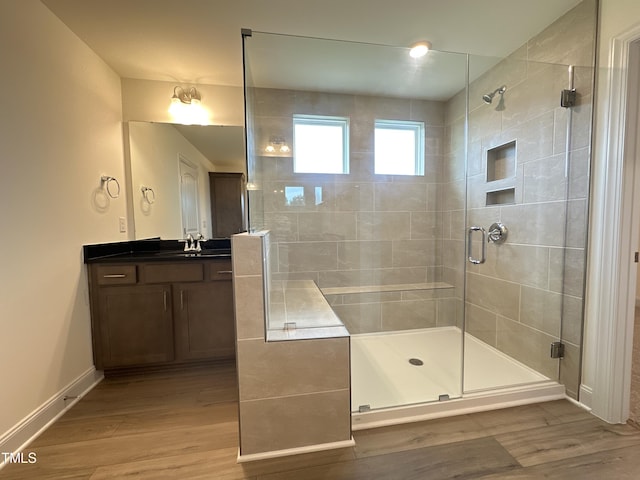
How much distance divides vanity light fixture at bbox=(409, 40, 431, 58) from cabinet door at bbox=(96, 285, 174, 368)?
2.60m

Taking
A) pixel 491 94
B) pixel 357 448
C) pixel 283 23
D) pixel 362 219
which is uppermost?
pixel 283 23

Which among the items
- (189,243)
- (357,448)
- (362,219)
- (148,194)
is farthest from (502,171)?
(148,194)

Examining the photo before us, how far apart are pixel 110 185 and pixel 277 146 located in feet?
4.53

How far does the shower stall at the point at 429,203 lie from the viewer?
1.71m

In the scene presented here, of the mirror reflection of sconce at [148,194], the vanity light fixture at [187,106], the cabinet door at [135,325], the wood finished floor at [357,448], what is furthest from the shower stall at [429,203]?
the mirror reflection of sconce at [148,194]

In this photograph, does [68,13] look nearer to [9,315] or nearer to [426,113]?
[9,315]

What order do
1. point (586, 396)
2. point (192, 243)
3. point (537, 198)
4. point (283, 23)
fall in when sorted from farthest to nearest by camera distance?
point (192, 243)
point (537, 198)
point (283, 23)
point (586, 396)

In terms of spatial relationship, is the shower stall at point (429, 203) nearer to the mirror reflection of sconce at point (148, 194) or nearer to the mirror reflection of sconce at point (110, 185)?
the mirror reflection of sconce at point (148, 194)

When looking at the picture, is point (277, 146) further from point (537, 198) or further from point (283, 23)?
point (537, 198)

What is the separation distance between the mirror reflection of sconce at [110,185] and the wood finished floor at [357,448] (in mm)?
1515

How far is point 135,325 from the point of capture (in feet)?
6.78

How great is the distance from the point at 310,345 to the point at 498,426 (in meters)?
1.16

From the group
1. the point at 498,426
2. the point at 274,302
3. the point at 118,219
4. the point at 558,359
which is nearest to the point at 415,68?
the point at 274,302

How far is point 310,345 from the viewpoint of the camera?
133 cm
